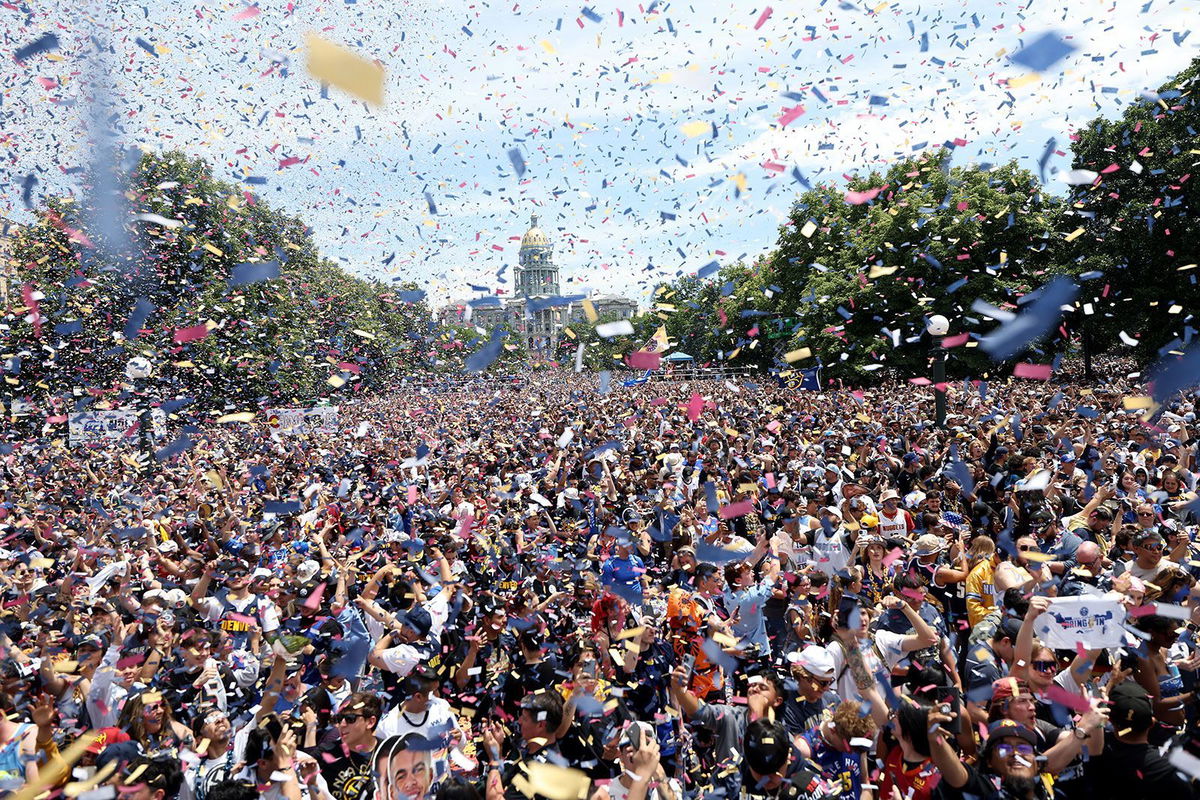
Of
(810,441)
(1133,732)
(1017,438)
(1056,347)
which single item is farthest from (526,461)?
(1056,347)

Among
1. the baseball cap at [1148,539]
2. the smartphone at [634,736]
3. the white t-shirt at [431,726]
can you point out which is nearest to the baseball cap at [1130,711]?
the smartphone at [634,736]

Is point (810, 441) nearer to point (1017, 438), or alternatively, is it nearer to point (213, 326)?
point (1017, 438)

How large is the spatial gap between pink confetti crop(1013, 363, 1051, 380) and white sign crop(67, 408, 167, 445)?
34.4 m

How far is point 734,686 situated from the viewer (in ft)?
18.9


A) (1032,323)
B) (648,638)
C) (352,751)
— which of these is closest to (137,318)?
(352,751)

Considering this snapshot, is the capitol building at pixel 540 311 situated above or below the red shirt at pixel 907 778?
above

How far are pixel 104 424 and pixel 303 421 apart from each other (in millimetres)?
7430

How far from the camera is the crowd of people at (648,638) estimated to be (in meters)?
3.76

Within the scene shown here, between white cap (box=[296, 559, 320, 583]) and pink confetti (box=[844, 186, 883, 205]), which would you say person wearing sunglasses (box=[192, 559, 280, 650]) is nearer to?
white cap (box=[296, 559, 320, 583])

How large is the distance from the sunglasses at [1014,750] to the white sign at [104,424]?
82.5 ft

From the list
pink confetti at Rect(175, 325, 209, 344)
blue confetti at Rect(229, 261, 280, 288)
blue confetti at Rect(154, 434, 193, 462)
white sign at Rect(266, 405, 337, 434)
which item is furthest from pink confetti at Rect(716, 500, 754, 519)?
blue confetti at Rect(229, 261, 280, 288)

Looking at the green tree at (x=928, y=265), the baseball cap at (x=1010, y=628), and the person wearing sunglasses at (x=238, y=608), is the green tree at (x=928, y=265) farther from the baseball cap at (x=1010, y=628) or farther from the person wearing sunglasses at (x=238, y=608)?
the person wearing sunglasses at (x=238, y=608)

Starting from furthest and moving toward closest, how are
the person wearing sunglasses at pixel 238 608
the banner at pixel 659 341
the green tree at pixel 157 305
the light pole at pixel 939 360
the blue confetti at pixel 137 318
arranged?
the blue confetti at pixel 137 318
the green tree at pixel 157 305
the banner at pixel 659 341
the light pole at pixel 939 360
the person wearing sunglasses at pixel 238 608

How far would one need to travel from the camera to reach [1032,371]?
34.4 meters
